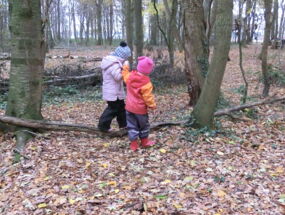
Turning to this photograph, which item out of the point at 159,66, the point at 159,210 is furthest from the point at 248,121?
the point at 159,66

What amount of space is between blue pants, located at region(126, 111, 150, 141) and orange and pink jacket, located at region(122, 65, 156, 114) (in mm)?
89

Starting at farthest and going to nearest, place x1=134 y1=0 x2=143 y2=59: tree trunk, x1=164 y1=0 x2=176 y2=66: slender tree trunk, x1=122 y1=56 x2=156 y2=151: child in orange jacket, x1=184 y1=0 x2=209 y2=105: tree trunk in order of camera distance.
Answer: x1=134 y1=0 x2=143 y2=59: tree trunk, x1=164 y1=0 x2=176 y2=66: slender tree trunk, x1=184 y1=0 x2=209 y2=105: tree trunk, x1=122 y1=56 x2=156 y2=151: child in orange jacket

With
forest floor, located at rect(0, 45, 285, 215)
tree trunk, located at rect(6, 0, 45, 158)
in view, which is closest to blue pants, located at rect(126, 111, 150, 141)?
forest floor, located at rect(0, 45, 285, 215)

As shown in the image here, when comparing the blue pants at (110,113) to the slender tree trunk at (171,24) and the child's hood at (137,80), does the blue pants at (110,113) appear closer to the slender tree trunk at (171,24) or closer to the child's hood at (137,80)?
the child's hood at (137,80)

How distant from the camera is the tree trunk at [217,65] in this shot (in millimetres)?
5594

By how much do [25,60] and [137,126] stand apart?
230 centimetres

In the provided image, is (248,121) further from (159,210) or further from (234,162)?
(159,210)

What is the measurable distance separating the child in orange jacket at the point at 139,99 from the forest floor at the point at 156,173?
27cm

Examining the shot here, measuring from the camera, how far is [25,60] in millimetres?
5723

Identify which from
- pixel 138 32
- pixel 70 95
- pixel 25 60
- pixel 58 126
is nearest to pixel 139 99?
pixel 58 126

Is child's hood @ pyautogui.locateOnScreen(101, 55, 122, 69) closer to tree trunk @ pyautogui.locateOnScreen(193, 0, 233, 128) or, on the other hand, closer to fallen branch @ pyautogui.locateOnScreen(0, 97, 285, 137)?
fallen branch @ pyautogui.locateOnScreen(0, 97, 285, 137)

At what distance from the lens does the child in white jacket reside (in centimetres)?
560

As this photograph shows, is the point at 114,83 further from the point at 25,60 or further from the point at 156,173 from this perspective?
the point at 156,173

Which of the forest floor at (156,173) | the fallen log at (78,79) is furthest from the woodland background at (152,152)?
the fallen log at (78,79)
